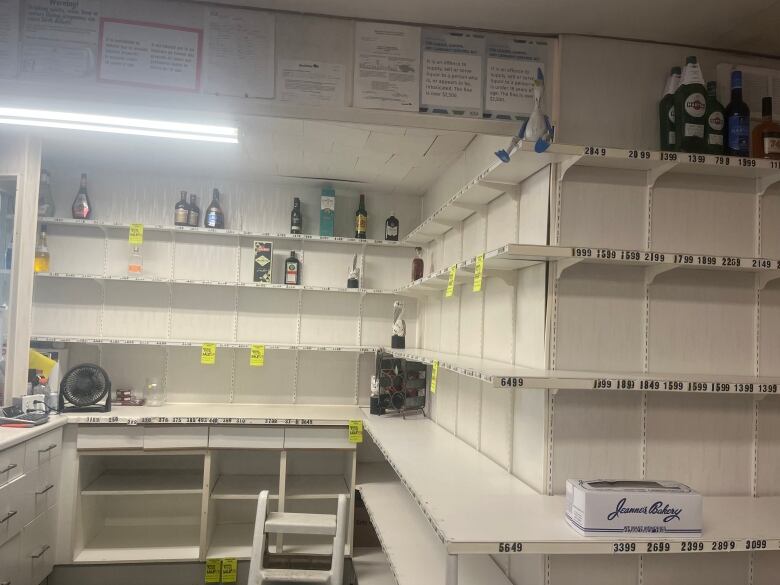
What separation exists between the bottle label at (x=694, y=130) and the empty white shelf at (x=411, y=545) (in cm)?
166

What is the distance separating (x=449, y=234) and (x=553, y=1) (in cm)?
187

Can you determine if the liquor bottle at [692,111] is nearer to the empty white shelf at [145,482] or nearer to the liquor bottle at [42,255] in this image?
the empty white shelf at [145,482]

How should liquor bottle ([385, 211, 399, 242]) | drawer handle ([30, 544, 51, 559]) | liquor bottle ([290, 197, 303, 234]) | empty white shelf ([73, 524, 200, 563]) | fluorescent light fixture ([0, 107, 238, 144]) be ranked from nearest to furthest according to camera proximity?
1. fluorescent light fixture ([0, 107, 238, 144])
2. drawer handle ([30, 544, 51, 559])
3. empty white shelf ([73, 524, 200, 563])
4. liquor bottle ([290, 197, 303, 234])
5. liquor bottle ([385, 211, 399, 242])

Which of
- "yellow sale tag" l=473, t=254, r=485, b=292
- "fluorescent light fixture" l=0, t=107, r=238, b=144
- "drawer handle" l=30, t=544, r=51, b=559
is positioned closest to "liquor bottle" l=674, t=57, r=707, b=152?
"yellow sale tag" l=473, t=254, r=485, b=292

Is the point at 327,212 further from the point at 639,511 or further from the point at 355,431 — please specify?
the point at 639,511

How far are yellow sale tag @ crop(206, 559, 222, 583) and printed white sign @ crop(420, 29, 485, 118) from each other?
124 inches

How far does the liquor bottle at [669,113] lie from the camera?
2.30 meters

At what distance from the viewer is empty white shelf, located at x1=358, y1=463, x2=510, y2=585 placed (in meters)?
2.36

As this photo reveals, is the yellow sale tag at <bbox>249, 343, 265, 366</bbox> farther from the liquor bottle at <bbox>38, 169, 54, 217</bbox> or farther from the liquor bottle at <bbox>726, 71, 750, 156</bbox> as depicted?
the liquor bottle at <bbox>726, 71, 750, 156</bbox>

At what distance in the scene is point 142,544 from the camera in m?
3.91

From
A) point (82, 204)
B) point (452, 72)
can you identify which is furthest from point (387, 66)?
point (82, 204)

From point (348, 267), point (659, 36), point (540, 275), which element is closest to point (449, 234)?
point (348, 267)

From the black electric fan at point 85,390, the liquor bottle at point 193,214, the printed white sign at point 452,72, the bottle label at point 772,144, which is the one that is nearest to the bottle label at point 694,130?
the bottle label at point 772,144

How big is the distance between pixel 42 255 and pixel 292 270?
72.9 inches
